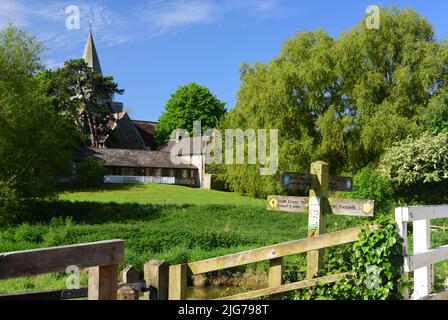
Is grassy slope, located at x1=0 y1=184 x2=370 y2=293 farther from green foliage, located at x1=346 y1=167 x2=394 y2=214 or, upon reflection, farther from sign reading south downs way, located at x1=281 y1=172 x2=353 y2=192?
sign reading south downs way, located at x1=281 y1=172 x2=353 y2=192

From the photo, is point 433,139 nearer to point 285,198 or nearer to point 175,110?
point 285,198

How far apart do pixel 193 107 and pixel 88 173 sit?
25.2m

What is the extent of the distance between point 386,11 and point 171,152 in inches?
1522

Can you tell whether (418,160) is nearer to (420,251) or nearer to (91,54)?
(420,251)

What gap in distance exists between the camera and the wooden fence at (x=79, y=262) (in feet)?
10.6

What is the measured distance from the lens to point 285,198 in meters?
8.14

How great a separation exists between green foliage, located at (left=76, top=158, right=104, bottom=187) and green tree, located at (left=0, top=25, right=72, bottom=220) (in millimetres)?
14048

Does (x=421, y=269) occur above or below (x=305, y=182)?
below

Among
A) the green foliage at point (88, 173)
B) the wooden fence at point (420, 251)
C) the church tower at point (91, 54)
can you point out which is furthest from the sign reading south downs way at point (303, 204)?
the church tower at point (91, 54)

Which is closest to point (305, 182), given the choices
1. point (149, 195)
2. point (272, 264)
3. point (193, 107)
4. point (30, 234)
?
point (272, 264)

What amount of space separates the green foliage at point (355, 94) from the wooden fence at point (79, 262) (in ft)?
101

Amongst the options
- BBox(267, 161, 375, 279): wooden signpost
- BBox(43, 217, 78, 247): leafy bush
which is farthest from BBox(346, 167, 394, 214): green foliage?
BBox(267, 161, 375, 279): wooden signpost

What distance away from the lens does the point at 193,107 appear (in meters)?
71.9
